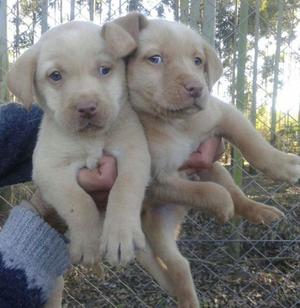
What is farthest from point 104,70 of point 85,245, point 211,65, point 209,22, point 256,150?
point 209,22

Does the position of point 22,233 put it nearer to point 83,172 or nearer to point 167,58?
point 83,172

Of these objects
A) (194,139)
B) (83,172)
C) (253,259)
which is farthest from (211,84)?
(253,259)

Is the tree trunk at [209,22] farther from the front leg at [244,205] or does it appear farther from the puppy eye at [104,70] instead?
the puppy eye at [104,70]

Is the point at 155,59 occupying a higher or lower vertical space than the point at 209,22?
higher

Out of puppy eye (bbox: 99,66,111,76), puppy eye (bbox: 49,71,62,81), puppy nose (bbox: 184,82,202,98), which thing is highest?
puppy eye (bbox: 99,66,111,76)

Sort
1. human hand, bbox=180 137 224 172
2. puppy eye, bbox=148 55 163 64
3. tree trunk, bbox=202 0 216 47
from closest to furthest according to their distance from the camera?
1. puppy eye, bbox=148 55 163 64
2. human hand, bbox=180 137 224 172
3. tree trunk, bbox=202 0 216 47

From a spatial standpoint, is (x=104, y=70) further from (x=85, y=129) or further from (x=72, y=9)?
(x=72, y=9)

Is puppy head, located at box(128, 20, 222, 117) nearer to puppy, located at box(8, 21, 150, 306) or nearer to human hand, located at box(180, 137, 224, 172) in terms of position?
puppy, located at box(8, 21, 150, 306)

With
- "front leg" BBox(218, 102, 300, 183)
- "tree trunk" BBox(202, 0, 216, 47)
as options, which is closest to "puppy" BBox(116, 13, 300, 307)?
"front leg" BBox(218, 102, 300, 183)

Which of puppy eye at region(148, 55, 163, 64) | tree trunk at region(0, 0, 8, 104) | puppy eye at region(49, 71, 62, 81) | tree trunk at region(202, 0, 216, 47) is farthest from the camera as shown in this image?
tree trunk at region(0, 0, 8, 104)
